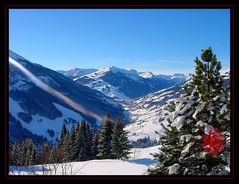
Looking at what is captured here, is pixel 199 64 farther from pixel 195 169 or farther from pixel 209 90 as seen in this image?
pixel 195 169

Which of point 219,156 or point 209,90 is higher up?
point 209,90

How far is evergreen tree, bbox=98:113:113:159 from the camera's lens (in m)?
43.0

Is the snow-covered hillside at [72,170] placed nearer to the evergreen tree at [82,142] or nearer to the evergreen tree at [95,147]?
the evergreen tree at [82,142]

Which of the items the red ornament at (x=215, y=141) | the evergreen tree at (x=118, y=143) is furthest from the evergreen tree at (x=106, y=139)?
the red ornament at (x=215, y=141)

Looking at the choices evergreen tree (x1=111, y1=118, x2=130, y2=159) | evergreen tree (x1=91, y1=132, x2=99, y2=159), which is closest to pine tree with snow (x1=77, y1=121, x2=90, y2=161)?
evergreen tree (x1=91, y1=132, x2=99, y2=159)

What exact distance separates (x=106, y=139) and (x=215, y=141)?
126 ft

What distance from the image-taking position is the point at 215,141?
5.77 meters

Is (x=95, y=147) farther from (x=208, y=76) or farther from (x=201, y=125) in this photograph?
(x=201, y=125)

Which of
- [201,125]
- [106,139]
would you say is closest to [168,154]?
[201,125]

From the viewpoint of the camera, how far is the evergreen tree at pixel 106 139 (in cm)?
4297
